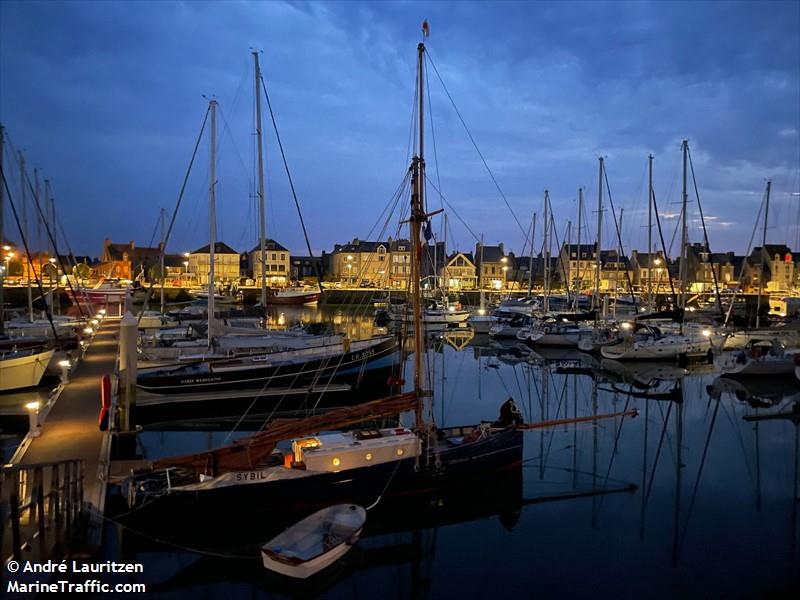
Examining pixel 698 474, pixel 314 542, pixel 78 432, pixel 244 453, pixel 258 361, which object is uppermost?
pixel 258 361

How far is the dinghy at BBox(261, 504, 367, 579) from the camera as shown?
34.1 ft

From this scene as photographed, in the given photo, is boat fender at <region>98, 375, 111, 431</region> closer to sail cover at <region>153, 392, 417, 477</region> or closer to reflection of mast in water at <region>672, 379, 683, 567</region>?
sail cover at <region>153, 392, 417, 477</region>

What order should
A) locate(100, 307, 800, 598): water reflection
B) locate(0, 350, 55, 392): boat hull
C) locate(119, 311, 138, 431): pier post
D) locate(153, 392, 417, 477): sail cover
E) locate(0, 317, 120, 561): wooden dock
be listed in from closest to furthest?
locate(0, 317, 120, 561): wooden dock → locate(100, 307, 800, 598): water reflection → locate(153, 392, 417, 477): sail cover → locate(119, 311, 138, 431): pier post → locate(0, 350, 55, 392): boat hull

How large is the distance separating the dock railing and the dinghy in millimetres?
3871

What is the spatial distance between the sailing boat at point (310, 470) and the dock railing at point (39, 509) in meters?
1.10

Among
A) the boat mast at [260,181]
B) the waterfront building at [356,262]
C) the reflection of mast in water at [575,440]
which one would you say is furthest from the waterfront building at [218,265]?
the reflection of mast in water at [575,440]

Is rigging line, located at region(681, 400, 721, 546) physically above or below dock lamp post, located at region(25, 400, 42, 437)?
below

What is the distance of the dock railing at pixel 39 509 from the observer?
362 inches

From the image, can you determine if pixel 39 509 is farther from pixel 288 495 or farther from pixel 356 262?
pixel 356 262

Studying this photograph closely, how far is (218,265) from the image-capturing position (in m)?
112

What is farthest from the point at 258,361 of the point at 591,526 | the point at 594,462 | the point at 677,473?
the point at 677,473

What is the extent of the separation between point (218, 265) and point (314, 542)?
353 ft

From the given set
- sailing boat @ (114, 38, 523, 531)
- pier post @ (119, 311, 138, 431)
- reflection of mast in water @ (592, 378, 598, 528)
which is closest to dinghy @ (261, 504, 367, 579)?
sailing boat @ (114, 38, 523, 531)

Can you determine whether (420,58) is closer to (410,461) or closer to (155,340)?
(410,461)
